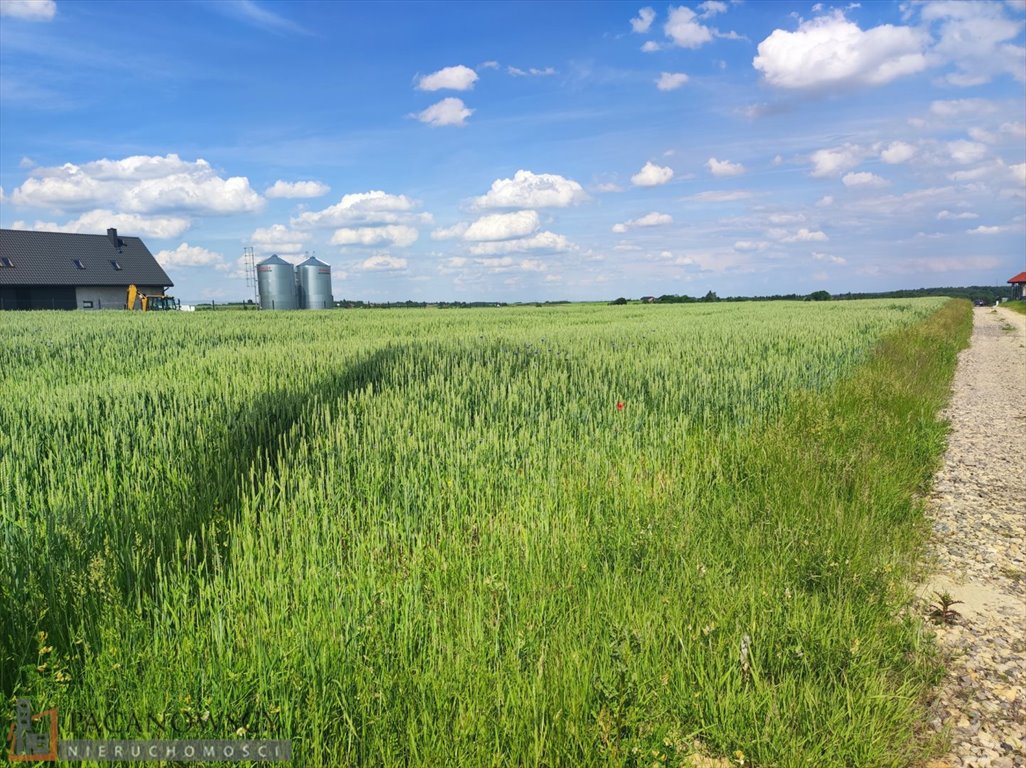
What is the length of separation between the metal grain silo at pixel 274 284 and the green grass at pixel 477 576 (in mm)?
55005

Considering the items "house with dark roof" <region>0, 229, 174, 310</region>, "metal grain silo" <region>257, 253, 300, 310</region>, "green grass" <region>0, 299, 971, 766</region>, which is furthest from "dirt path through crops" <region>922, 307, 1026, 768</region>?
"house with dark roof" <region>0, 229, 174, 310</region>

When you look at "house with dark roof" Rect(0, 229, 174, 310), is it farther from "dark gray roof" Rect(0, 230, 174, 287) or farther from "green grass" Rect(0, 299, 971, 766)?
"green grass" Rect(0, 299, 971, 766)

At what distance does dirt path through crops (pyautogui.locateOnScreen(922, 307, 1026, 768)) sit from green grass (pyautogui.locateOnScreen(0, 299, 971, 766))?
0.20m

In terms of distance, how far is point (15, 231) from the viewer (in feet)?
183

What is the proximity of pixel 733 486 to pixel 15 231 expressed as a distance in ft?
234

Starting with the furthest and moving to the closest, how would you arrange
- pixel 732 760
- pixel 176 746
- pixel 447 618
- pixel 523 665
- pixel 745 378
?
1. pixel 745 378
2. pixel 447 618
3. pixel 523 665
4. pixel 732 760
5. pixel 176 746

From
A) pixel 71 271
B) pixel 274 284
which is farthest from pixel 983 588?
pixel 71 271

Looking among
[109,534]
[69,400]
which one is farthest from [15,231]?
A: [109,534]

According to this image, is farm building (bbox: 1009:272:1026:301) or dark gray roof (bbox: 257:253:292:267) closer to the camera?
dark gray roof (bbox: 257:253:292:267)

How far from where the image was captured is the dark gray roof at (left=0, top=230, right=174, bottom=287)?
54156 mm

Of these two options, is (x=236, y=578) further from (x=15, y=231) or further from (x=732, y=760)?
(x=15, y=231)

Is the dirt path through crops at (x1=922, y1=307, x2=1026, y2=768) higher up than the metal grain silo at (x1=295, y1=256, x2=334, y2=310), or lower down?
lower down

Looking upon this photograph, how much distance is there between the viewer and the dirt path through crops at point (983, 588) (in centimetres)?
261

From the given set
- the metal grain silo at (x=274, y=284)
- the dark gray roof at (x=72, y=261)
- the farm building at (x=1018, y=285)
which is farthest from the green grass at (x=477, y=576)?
the farm building at (x=1018, y=285)
